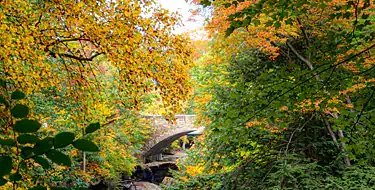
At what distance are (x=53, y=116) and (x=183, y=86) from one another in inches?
112

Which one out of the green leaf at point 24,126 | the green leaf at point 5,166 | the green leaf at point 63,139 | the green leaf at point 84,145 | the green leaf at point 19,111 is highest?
the green leaf at point 19,111

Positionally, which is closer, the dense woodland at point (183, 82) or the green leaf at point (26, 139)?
the green leaf at point (26, 139)

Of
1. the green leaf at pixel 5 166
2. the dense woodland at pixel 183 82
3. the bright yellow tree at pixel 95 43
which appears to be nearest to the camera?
the green leaf at pixel 5 166

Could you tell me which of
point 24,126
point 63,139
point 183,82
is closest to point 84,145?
point 63,139

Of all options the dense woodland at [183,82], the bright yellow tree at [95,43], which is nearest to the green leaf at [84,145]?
the dense woodland at [183,82]

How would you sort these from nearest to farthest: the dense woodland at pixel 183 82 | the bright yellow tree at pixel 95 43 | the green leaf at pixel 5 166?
the green leaf at pixel 5 166 < the dense woodland at pixel 183 82 < the bright yellow tree at pixel 95 43

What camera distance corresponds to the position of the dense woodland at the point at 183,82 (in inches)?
76.2

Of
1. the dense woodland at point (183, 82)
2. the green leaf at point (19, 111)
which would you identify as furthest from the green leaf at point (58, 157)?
the green leaf at point (19, 111)

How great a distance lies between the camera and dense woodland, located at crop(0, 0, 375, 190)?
1935mm

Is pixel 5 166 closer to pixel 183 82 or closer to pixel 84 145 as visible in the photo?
pixel 84 145

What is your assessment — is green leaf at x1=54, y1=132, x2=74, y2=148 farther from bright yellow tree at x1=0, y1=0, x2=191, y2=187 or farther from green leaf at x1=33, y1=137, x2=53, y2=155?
bright yellow tree at x1=0, y1=0, x2=191, y2=187

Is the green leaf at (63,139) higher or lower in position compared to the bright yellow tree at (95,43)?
lower

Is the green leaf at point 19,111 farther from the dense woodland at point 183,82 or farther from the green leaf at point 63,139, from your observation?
the green leaf at point 63,139

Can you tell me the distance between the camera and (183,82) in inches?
148
